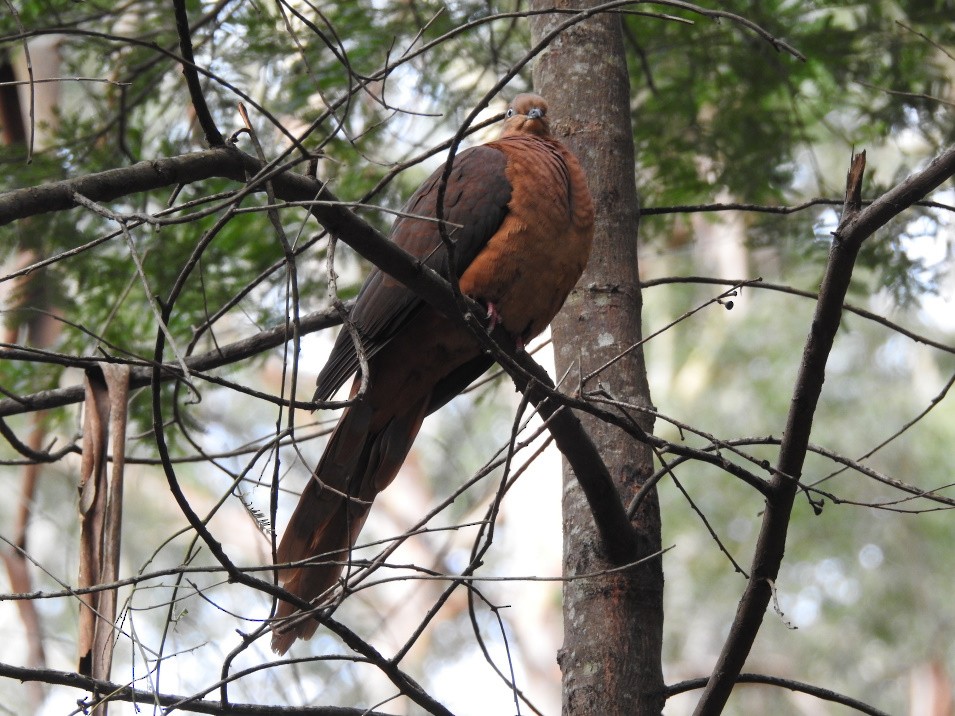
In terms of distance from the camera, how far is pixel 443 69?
5000 mm

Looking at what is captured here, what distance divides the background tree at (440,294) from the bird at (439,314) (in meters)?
0.18

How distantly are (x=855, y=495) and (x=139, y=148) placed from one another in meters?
9.78

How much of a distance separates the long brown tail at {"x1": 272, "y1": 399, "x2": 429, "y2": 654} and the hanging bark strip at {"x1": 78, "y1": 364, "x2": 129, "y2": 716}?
52 cm

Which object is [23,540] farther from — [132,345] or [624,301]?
[624,301]

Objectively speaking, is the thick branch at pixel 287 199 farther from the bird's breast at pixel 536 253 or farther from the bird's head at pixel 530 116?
the bird's head at pixel 530 116

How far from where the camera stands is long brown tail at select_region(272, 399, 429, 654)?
312 cm

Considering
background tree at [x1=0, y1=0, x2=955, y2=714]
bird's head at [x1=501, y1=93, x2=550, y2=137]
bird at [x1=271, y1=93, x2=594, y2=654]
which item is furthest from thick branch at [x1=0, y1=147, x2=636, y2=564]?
bird's head at [x1=501, y1=93, x2=550, y2=137]

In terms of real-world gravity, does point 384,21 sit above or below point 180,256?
above

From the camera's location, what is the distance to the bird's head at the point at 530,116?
3762 mm

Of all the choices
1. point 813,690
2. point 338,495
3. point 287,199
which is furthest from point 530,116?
point 813,690

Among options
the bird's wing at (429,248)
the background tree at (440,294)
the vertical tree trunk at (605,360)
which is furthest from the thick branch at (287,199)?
the bird's wing at (429,248)

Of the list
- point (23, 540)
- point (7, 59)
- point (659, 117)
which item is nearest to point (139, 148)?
point (7, 59)

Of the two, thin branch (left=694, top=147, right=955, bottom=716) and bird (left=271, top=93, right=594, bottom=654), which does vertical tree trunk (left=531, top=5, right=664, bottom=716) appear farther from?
thin branch (left=694, top=147, right=955, bottom=716)

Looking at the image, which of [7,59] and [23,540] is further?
[7,59]
